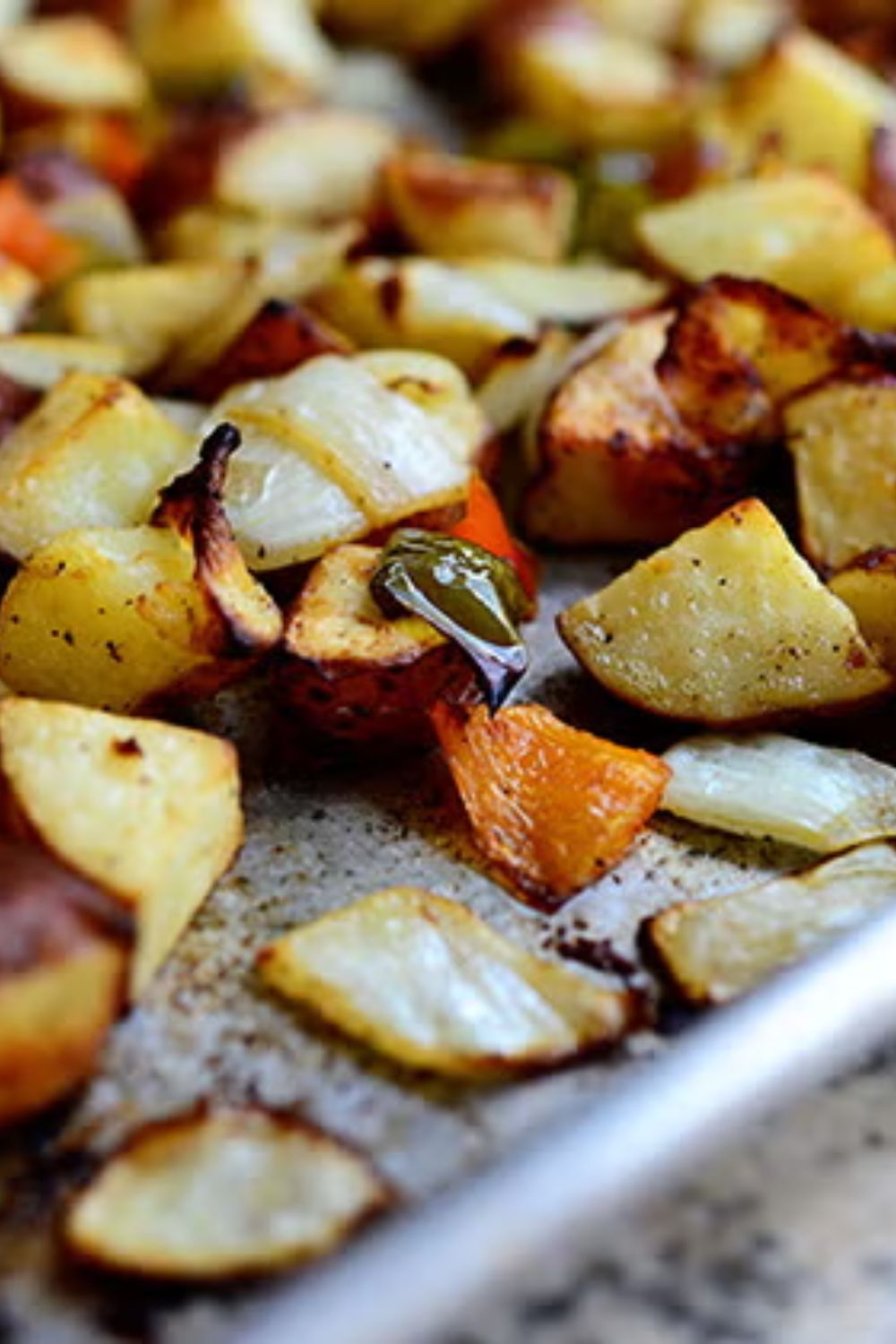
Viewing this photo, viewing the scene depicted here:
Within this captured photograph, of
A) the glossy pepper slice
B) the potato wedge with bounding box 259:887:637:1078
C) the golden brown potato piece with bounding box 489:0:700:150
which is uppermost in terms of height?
the golden brown potato piece with bounding box 489:0:700:150

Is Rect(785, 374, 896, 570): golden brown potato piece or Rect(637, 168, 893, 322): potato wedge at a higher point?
Rect(637, 168, 893, 322): potato wedge

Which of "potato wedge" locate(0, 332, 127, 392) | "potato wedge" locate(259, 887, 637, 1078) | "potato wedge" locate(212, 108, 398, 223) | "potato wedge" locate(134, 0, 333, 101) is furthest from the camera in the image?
"potato wedge" locate(134, 0, 333, 101)

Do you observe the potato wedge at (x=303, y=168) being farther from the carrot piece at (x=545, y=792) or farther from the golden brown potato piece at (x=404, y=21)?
the carrot piece at (x=545, y=792)

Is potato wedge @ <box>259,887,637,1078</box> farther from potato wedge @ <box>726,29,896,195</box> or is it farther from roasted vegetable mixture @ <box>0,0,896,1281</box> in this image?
potato wedge @ <box>726,29,896,195</box>

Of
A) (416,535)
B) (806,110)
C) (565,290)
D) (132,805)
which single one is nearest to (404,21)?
(806,110)

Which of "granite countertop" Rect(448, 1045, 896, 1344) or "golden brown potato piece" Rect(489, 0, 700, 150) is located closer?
"granite countertop" Rect(448, 1045, 896, 1344)

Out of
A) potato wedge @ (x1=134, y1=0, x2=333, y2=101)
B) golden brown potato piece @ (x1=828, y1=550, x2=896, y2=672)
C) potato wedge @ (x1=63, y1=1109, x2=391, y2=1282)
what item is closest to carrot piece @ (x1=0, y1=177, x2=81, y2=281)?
potato wedge @ (x1=134, y1=0, x2=333, y2=101)

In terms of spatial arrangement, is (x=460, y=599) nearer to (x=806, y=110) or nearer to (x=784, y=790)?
(x=784, y=790)

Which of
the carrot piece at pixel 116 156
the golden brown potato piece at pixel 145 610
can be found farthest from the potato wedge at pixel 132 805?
the carrot piece at pixel 116 156
